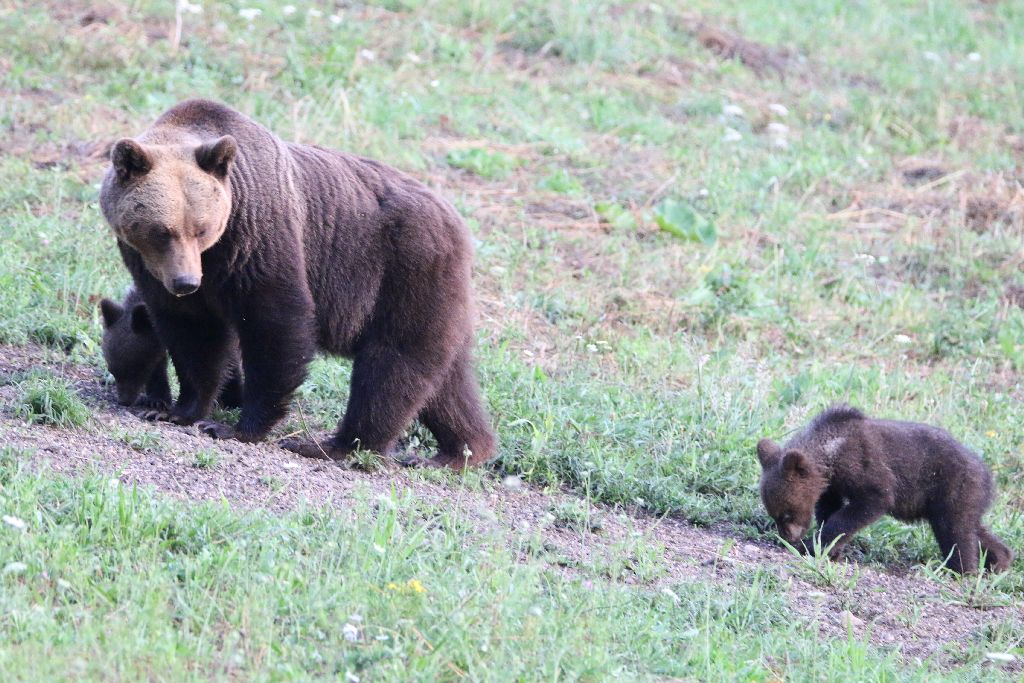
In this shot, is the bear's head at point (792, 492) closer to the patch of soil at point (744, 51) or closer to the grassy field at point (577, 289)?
the grassy field at point (577, 289)

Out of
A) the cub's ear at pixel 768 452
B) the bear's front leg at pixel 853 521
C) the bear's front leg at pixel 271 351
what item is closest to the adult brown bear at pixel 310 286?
the bear's front leg at pixel 271 351

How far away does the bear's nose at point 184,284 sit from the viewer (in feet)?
18.9

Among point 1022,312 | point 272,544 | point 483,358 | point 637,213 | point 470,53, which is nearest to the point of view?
point 272,544

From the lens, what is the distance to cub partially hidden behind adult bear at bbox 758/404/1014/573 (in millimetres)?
6863

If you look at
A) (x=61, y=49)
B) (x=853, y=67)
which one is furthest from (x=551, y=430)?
(x=853, y=67)

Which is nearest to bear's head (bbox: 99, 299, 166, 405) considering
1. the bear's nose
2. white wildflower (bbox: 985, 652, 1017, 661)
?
the bear's nose

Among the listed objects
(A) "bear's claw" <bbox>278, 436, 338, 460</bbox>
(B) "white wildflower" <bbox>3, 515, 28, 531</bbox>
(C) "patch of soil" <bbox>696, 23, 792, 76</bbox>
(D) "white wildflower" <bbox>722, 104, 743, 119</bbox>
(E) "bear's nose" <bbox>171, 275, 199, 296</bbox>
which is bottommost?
(A) "bear's claw" <bbox>278, 436, 338, 460</bbox>

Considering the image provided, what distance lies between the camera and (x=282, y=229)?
252 inches

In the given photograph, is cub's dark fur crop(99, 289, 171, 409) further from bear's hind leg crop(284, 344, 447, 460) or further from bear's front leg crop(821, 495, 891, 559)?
bear's front leg crop(821, 495, 891, 559)

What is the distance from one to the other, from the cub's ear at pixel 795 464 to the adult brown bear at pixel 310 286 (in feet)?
5.20

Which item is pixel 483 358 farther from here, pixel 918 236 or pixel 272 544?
pixel 918 236

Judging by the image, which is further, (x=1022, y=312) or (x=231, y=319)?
(x=1022, y=312)

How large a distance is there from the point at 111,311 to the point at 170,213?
58.3 inches

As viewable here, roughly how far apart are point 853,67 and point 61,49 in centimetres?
919
